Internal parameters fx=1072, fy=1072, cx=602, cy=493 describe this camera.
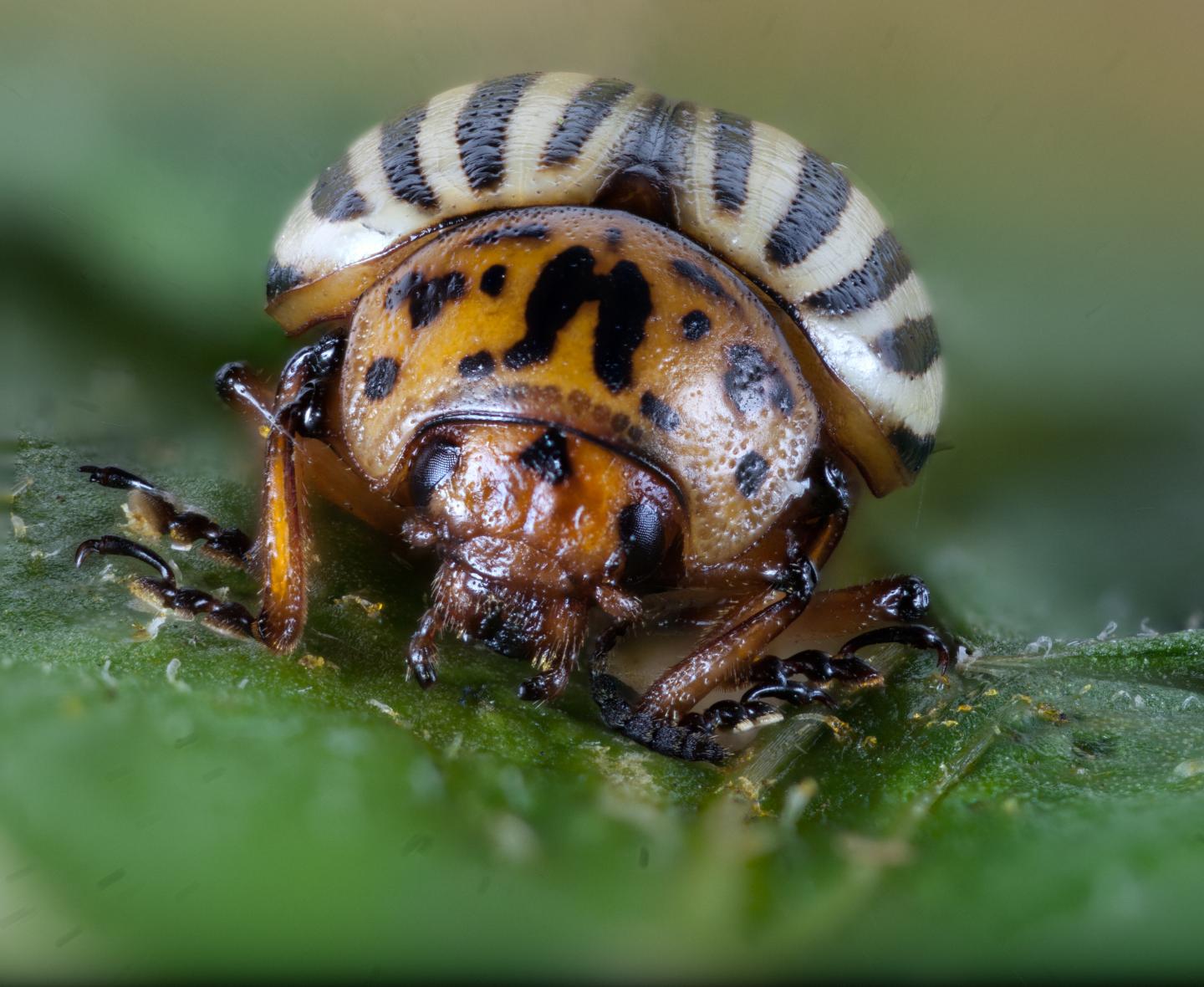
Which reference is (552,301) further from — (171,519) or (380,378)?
(171,519)

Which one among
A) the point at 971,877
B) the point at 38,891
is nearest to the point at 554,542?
the point at 971,877

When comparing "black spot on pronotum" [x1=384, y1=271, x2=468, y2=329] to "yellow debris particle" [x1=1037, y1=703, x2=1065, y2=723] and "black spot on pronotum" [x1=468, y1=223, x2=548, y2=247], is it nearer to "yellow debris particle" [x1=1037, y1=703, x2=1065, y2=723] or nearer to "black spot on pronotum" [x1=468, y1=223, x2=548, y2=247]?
"black spot on pronotum" [x1=468, y1=223, x2=548, y2=247]

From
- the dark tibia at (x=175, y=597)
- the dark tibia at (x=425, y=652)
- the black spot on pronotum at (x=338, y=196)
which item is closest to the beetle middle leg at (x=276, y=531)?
the dark tibia at (x=175, y=597)

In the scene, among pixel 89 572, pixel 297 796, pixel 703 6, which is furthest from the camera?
pixel 703 6

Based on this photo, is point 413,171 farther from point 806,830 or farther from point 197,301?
point 806,830

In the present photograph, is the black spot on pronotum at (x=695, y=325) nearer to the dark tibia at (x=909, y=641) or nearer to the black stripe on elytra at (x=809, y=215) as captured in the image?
the black stripe on elytra at (x=809, y=215)

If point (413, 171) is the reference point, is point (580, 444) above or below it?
below

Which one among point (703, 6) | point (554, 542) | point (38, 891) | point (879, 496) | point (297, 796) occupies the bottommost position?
point (38, 891)

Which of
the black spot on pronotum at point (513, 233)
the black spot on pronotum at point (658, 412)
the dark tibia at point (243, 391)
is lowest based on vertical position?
the dark tibia at point (243, 391)
